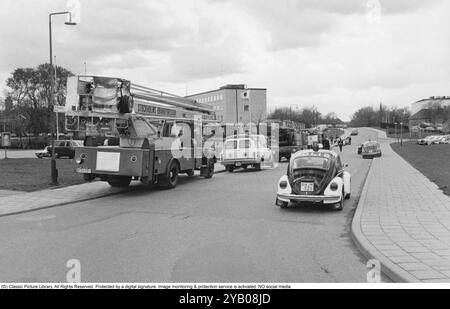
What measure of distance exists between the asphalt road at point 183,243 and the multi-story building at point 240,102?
74.7 metres

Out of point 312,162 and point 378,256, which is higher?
point 312,162

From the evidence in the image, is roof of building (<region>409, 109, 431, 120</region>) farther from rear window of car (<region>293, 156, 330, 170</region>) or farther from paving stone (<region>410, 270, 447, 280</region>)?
paving stone (<region>410, 270, 447, 280</region>)

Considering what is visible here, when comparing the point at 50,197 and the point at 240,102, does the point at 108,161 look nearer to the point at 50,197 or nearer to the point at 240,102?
the point at 50,197

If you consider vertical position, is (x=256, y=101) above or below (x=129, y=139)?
above

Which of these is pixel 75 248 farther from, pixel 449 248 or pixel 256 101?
pixel 256 101

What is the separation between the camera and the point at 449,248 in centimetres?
661

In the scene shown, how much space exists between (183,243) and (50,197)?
7505 millimetres

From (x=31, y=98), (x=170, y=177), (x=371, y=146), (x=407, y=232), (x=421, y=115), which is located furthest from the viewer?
(x=421, y=115)

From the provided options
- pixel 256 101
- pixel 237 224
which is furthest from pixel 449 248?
pixel 256 101

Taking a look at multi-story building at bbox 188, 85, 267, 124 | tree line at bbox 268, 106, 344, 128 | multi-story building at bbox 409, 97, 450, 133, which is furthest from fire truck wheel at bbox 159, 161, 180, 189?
multi-story building at bbox 409, 97, 450, 133

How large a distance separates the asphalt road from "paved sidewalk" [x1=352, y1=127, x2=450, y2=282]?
315mm

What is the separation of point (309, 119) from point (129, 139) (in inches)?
4346

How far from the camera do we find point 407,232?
7859mm

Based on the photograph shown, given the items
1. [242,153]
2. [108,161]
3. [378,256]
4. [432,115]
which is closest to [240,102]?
[242,153]
